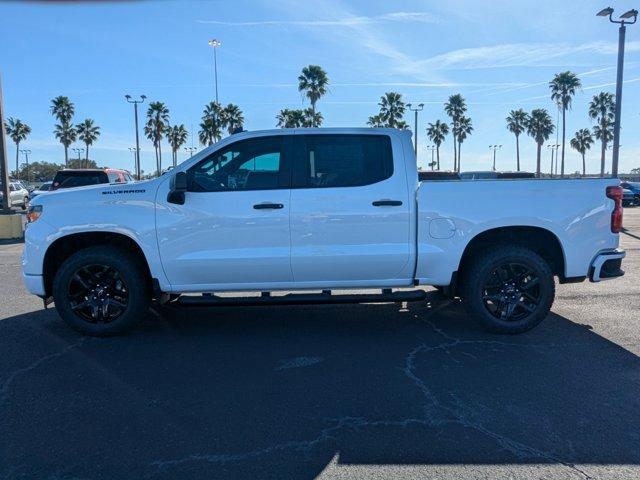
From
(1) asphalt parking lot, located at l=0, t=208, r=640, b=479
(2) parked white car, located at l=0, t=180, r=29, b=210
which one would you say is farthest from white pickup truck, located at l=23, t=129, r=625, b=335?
(2) parked white car, located at l=0, t=180, r=29, b=210

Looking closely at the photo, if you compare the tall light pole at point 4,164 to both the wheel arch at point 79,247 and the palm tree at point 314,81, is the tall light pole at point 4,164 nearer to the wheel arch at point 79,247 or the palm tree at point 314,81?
the wheel arch at point 79,247

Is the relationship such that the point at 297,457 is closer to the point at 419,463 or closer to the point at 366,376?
the point at 419,463

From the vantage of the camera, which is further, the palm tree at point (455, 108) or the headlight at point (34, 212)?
the palm tree at point (455, 108)

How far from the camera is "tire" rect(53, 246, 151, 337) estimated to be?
18.3 feet

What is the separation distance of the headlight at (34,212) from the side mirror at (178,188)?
4.42 ft

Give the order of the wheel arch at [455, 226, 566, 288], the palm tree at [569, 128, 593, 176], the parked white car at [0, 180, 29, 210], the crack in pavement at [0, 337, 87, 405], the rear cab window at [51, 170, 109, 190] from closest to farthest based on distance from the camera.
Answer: the crack in pavement at [0, 337, 87, 405]
the wheel arch at [455, 226, 566, 288]
the rear cab window at [51, 170, 109, 190]
the parked white car at [0, 180, 29, 210]
the palm tree at [569, 128, 593, 176]

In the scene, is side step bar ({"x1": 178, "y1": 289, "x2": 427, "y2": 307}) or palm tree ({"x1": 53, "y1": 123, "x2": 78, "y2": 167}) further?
palm tree ({"x1": 53, "y1": 123, "x2": 78, "y2": 167})

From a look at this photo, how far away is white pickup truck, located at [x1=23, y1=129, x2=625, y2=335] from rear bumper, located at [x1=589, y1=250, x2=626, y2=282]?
1cm

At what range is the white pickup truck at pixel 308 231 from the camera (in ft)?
18.0

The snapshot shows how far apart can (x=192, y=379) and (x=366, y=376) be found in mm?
1460

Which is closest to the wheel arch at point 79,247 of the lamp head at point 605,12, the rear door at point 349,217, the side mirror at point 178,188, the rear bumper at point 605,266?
the side mirror at point 178,188

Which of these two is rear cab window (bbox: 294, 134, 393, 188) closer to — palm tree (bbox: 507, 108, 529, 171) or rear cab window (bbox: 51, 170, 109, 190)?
rear cab window (bbox: 51, 170, 109, 190)

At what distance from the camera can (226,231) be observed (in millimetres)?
5484

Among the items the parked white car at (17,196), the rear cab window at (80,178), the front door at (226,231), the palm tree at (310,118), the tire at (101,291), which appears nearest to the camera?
the front door at (226,231)
